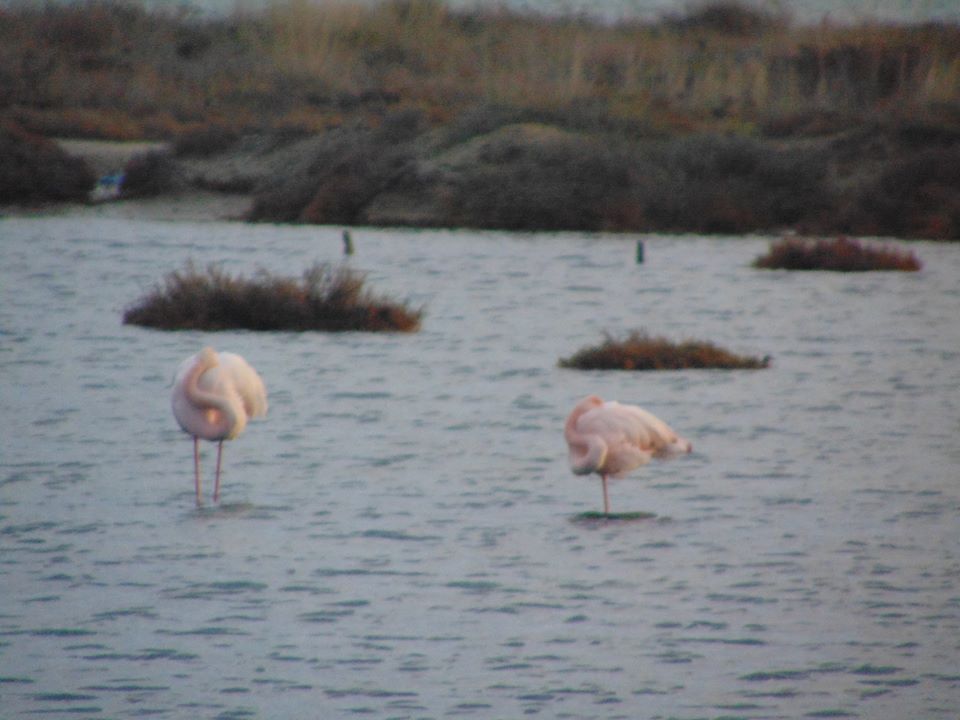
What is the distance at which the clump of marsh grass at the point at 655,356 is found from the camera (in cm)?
1911

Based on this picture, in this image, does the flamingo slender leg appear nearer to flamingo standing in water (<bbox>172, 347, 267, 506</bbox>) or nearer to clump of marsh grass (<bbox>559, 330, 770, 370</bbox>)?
flamingo standing in water (<bbox>172, 347, 267, 506</bbox>)

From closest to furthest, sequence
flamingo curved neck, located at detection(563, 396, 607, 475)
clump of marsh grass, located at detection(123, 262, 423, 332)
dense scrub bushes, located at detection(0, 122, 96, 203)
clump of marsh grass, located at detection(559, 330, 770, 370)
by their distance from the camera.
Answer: flamingo curved neck, located at detection(563, 396, 607, 475) → clump of marsh grass, located at detection(559, 330, 770, 370) → clump of marsh grass, located at detection(123, 262, 423, 332) → dense scrub bushes, located at detection(0, 122, 96, 203)

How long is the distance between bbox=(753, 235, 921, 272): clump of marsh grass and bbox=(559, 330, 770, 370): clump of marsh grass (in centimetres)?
1015

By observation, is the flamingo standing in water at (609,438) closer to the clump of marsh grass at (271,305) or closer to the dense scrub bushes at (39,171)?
the clump of marsh grass at (271,305)

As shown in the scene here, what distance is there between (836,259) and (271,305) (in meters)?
10.5

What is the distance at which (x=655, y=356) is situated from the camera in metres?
19.1

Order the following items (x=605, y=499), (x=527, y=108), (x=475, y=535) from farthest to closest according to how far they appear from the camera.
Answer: (x=527, y=108), (x=605, y=499), (x=475, y=535)

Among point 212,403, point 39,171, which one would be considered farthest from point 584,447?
point 39,171

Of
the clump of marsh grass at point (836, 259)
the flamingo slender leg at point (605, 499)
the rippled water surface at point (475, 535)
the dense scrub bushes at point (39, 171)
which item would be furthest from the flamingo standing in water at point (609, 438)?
the dense scrub bushes at point (39, 171)

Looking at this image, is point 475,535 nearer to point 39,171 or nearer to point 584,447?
point 584,447

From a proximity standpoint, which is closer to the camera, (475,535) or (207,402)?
(475,535)

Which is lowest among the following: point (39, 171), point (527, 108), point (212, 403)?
point (212, 403)

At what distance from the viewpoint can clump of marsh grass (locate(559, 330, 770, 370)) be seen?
19109mm

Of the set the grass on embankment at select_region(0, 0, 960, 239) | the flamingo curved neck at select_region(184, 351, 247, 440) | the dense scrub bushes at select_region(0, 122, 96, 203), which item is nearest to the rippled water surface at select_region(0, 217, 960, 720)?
the flamingo curved neck at select_region(184, 351, 247, 440)
